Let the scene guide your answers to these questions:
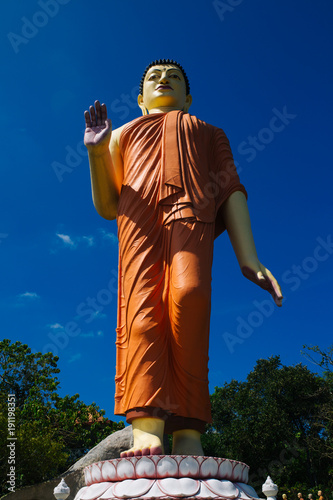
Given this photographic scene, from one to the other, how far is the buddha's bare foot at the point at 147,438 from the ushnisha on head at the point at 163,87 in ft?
11.7

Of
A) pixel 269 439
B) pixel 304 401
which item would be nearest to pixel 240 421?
pixel 269 439

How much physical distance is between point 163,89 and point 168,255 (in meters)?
2.35

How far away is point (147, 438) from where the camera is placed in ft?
12.5

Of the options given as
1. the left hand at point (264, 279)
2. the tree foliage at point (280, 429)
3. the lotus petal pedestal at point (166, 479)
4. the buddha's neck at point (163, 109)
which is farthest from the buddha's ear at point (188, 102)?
the tree foliage at point (280, 429)

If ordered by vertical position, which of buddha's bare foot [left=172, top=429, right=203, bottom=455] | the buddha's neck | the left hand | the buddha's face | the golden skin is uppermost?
the buddha's face

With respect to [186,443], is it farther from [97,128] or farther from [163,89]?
[163,89]

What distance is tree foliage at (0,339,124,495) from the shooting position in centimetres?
1353

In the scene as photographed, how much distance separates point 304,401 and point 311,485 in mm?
3003

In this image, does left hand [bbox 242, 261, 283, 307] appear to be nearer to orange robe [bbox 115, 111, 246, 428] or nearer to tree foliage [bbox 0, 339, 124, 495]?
orange robe [bbox 115, 111, 246, 428]

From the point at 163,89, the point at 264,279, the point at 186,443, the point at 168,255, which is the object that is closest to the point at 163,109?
the point at 163,89

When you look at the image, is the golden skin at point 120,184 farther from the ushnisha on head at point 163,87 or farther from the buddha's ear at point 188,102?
the buddha's ear at point 188,102

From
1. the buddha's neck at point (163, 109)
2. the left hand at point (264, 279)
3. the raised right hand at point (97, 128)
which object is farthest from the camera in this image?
the buddha's neck at point (163, 109)

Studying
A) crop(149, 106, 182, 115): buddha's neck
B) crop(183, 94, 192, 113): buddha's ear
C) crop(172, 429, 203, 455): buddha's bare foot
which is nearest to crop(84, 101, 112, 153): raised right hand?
crop(149, 106, 182, 115): buddha's neck

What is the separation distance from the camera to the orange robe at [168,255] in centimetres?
412
